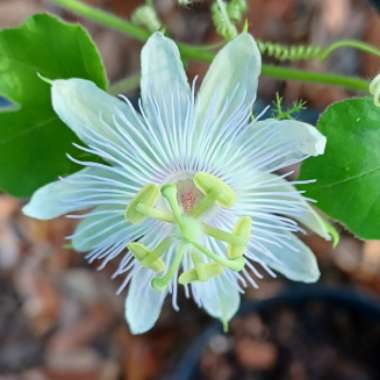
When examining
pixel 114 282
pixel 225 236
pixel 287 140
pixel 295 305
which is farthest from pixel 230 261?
pixel 114 282

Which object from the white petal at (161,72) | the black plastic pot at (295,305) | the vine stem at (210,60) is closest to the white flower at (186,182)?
the white petal at (161,72)

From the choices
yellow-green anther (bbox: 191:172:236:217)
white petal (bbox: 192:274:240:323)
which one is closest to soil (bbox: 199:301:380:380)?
white petal (bbox: 192:274:240:323)

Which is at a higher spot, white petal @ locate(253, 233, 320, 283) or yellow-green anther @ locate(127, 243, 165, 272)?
yellow-green anther @ locate(127, 243, 165, 272)

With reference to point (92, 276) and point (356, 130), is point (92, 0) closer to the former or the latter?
point (92, 276)

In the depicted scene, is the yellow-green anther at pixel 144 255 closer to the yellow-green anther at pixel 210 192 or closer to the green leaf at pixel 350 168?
the yellow-green anther at pixel 210 192

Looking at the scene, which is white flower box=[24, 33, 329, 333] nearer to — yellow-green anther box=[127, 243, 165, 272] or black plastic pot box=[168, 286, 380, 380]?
yellow-green anther box=[127, 243, 165, 272]
